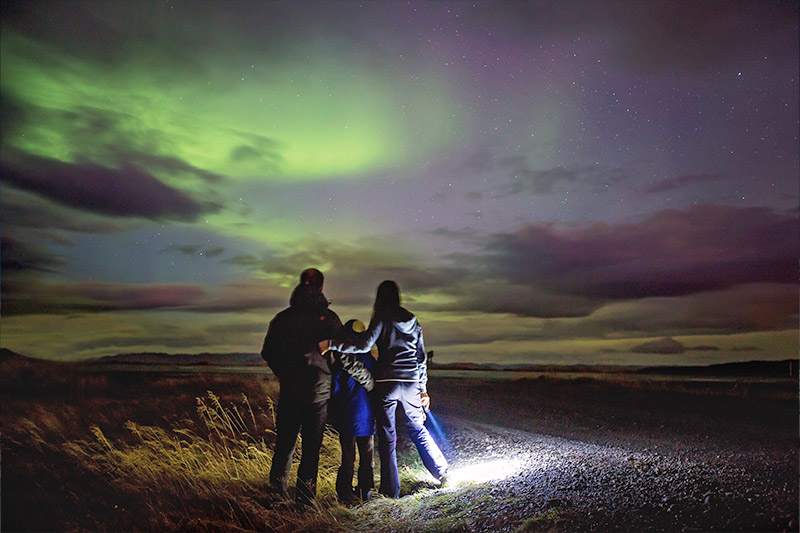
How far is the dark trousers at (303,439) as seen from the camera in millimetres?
6832

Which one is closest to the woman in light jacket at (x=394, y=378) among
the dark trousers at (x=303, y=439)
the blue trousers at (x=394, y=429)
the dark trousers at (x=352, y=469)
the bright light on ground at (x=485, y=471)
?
the blue trousers at (x=394, y=429)

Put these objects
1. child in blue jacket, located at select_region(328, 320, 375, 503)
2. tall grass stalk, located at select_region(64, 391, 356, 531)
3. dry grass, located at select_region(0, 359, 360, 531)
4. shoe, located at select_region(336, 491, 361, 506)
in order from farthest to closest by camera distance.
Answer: child in blue jacket, located at select_region(328, 320, 375, 503) < shoe, located at select_region(336, 491, 361, 506) < dry grass, located at select_region(0, 359, 360, 531) < tall grass stalk, located at select_region(64, 391, 356, 531)

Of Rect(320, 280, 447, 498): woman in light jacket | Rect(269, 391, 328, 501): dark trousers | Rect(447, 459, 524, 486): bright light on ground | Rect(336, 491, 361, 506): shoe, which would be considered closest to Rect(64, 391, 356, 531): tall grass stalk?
Rect(336, 491, 361, 506): shoe

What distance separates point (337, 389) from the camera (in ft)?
23.1

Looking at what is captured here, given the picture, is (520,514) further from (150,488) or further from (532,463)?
(150,488)

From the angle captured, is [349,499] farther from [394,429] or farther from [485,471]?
[485,471]

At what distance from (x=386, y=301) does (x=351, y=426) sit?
4.95 ft

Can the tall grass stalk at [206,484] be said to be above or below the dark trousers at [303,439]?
below

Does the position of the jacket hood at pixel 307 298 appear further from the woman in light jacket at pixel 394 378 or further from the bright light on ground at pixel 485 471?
the bright light on ground at pixel 485 471

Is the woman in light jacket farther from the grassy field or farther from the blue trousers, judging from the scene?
the grassy field

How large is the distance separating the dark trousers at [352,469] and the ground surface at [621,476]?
1.20 feet

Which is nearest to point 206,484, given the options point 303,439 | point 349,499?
point 303,439

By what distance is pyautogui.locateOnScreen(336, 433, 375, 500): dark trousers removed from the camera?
688cm

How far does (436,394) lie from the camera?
21.5 metres
